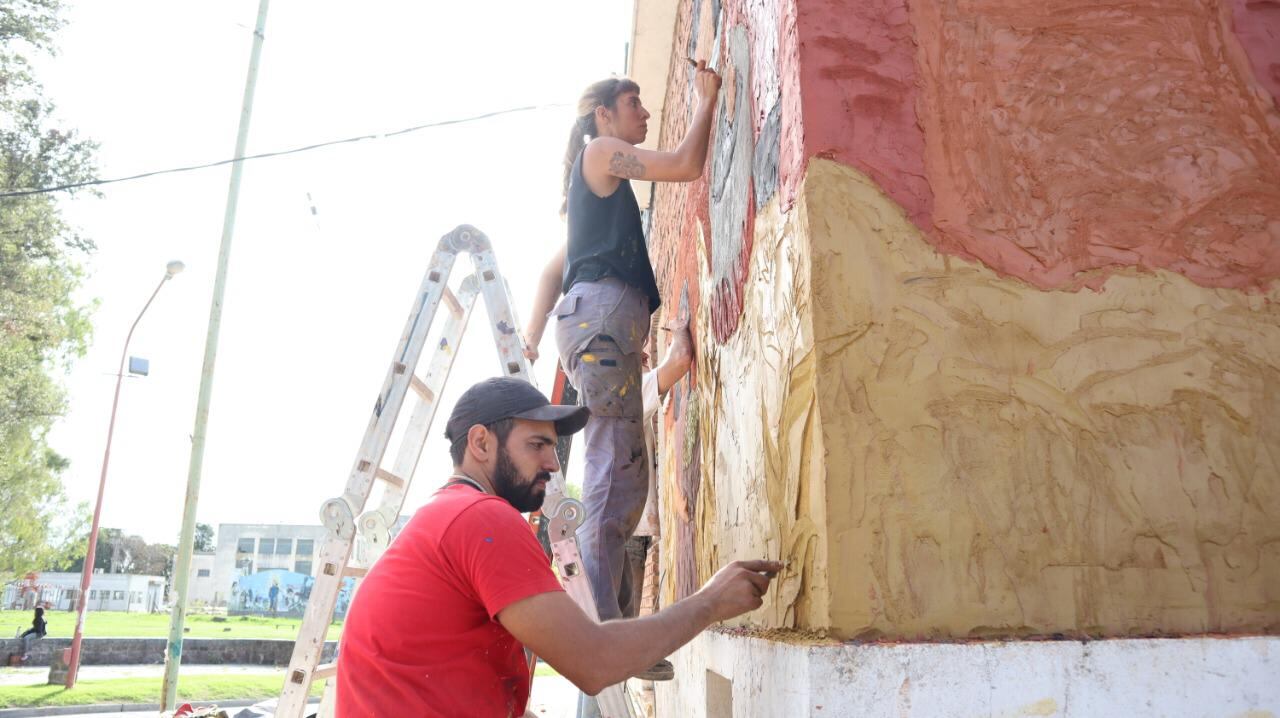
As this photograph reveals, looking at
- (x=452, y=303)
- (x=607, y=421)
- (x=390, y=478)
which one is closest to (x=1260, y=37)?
(x=607, y=421)

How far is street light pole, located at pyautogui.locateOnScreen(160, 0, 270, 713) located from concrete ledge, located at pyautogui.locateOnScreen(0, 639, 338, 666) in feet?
40.1

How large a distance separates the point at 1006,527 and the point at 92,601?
237ft

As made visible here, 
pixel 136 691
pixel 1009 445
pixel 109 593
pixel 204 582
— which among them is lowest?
pixel 109 593

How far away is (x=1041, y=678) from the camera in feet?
4.76

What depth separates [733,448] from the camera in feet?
8.21

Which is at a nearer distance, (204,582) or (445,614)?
(445,614)

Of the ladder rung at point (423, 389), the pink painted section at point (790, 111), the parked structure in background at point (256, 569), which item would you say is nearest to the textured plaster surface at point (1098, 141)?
the pink painted section at point (790, 111)

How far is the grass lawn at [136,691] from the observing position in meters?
12.7

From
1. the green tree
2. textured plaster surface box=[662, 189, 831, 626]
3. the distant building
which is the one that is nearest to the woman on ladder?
textured plaster surface box=[662, 189, 831, 626]

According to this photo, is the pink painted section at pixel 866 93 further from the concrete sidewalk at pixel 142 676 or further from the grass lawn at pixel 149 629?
the grass lawn at pixel 149 629

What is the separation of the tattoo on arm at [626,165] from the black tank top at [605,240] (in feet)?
0.45

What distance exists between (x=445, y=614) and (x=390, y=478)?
78.3 inches

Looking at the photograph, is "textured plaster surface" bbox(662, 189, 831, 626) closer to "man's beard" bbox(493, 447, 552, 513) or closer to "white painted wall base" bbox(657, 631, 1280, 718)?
→ "white painted wall base" bbox(657, 631, 1280, 718)

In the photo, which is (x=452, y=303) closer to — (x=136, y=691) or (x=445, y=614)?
(x=445, y=614)
